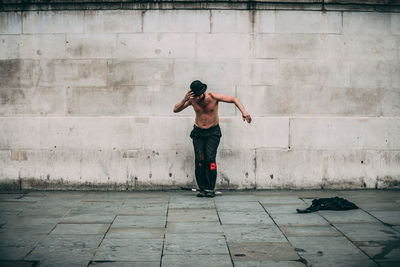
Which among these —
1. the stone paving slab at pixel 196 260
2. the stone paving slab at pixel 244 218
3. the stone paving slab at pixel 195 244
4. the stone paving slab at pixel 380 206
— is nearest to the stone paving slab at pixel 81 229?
the stone paving slab at pixel 195 244

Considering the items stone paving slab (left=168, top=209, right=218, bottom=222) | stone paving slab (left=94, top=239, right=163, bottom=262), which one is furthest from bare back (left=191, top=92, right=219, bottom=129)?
stone paving slab (left=94, top=239, right=163, bottom=262)

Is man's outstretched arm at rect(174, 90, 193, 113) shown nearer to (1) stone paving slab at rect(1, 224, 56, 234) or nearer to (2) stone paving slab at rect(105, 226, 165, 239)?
(2) stone paving slab at rect(105, 226, 165, 239)

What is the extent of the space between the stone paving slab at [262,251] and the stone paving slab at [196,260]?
0.42 feet

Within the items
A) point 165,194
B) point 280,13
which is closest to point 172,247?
point 165,194

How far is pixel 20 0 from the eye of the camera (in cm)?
827

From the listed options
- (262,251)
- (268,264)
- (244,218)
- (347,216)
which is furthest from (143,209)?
(347,216)

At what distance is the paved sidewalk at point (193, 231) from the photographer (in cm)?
453

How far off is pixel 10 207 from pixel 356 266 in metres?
5.19

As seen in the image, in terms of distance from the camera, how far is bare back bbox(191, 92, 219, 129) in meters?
7.72

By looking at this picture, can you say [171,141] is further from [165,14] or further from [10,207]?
[10,207]

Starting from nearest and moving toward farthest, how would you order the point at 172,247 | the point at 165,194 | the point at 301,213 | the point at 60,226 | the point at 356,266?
the point at 356,266 < the point at 172,247 < the point at 60,226 < the point at 301,213 < the point at 165,194

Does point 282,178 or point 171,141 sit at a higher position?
point 171,141

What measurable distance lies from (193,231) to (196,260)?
3.48 feet

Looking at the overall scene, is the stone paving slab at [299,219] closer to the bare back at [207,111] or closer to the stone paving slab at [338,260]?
the stone paving slab at [338,260]
